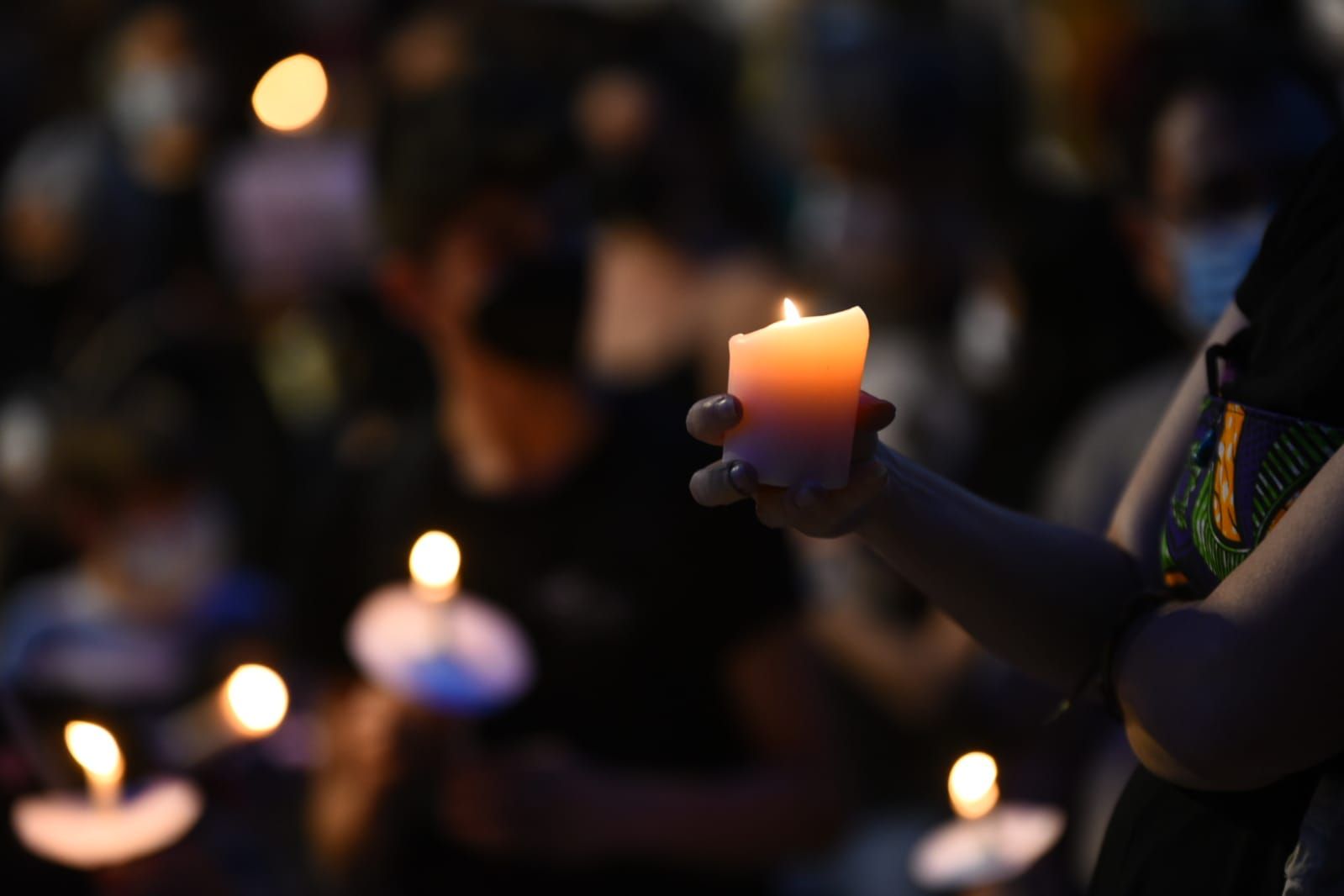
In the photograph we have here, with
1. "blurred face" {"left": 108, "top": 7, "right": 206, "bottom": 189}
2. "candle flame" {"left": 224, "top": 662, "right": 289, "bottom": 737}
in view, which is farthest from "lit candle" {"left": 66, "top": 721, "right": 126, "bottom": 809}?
"blurred face" {"left": 108, "top": 7, "right": 206, "bottom": 189}

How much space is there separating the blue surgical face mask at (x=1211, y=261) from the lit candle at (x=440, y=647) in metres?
A: 1.21

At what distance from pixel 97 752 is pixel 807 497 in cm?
97

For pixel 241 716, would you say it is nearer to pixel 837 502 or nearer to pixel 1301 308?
pixel 837 502

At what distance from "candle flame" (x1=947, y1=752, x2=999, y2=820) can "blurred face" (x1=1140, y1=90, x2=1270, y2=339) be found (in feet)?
3.09

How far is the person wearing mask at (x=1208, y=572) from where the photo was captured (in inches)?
47.5

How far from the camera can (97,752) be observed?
1.84 meters

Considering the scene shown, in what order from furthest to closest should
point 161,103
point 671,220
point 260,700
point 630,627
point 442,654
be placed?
point 161,103 → point 671,220 → point 630,627 → point 260,700 → point 442,654

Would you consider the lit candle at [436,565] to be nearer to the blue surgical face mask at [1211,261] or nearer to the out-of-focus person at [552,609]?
the out-of-focus person at [552,609]

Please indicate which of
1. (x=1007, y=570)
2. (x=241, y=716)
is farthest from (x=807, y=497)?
(x=241, y=716)

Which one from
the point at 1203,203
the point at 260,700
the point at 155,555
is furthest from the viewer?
the point at 155,555

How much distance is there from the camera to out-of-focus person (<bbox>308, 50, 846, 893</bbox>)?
248cm

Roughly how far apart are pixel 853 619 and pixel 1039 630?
2318 millimetres

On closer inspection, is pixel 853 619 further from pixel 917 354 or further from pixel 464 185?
pixel 464 185

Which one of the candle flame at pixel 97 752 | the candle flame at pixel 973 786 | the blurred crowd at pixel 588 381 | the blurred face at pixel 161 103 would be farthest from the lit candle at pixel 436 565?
the blurred face at pixel 161 103
